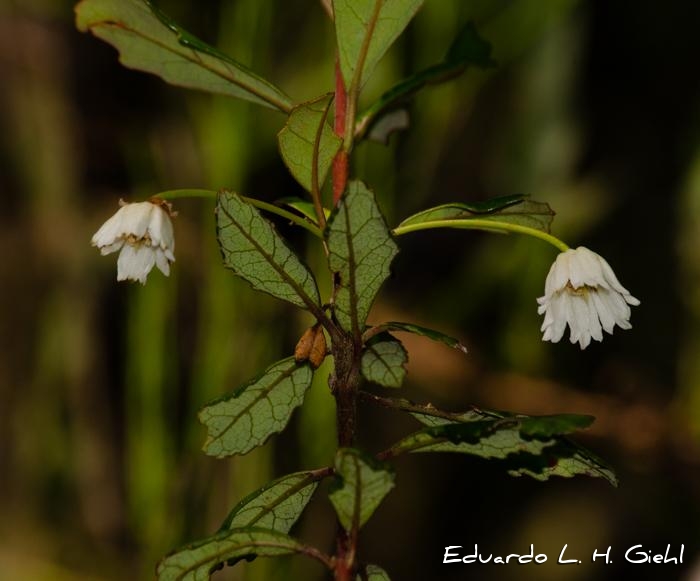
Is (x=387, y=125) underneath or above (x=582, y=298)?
above

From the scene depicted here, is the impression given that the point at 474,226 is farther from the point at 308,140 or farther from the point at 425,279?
the point at 425,279

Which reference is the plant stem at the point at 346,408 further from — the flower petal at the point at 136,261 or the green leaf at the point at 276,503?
the flower petal at the point at 136,261

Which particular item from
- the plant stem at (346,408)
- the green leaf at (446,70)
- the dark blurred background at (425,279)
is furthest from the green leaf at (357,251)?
the dark blurred background at (425,279)

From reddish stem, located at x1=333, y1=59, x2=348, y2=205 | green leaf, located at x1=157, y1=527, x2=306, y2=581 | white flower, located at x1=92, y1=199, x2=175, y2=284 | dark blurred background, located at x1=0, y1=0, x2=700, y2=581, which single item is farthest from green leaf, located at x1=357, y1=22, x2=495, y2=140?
dark blurred background, located at x1=0, y1=0, x2=700, y2=581

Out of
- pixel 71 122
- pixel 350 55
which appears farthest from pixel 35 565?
pixel 350 55

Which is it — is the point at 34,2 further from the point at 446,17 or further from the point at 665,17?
the point at 665,17

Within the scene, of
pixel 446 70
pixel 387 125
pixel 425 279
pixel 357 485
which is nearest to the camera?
pixel 357 485

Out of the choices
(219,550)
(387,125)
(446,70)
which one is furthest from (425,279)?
(219,550)
